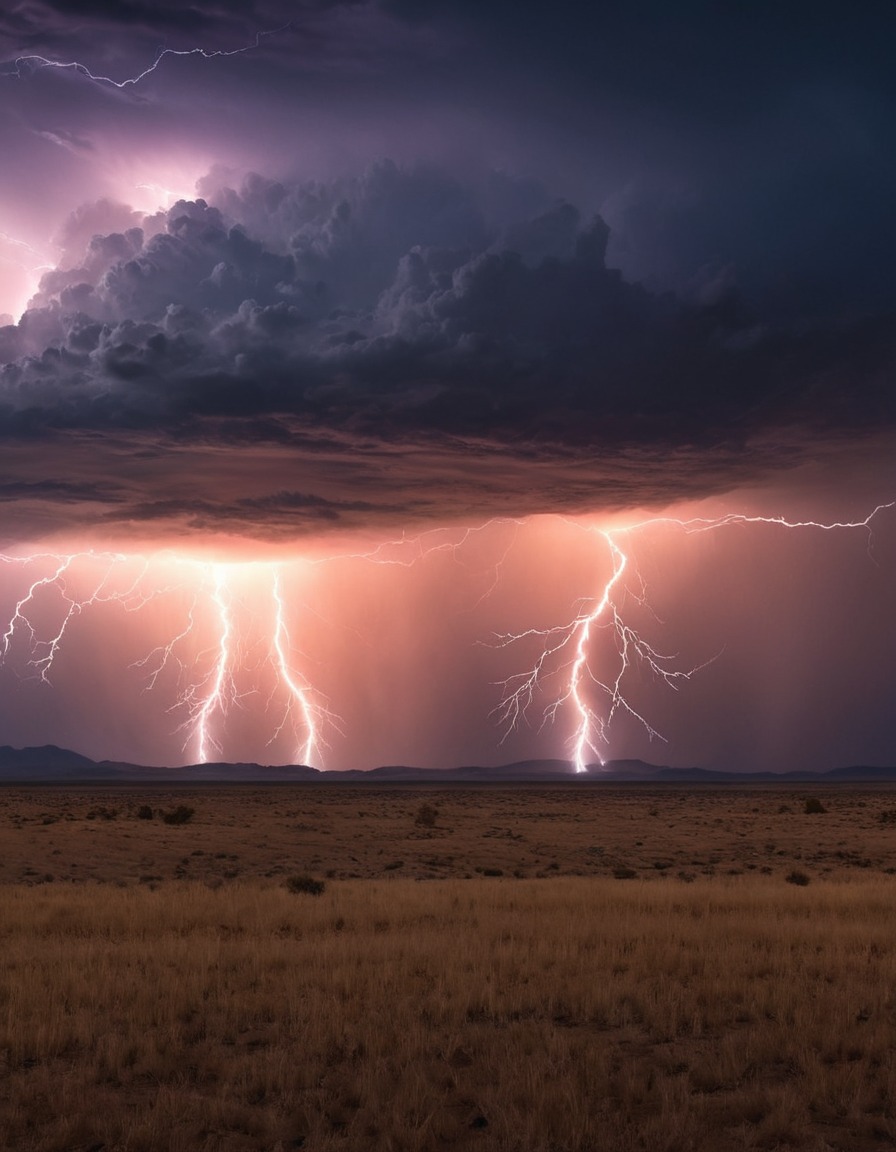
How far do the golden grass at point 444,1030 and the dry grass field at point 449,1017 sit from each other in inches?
1.1

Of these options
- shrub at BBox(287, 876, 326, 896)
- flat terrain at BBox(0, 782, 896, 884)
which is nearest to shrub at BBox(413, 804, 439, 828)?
flat terrain at BBox(0, 782, 896, 884)

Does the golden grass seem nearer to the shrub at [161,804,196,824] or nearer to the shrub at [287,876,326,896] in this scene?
the shrub at [287,876,326,896]

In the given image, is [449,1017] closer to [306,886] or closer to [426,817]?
[306,886]

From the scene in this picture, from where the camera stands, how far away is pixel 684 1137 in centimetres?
689

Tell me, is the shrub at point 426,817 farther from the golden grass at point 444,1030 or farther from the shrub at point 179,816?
the golden grass at point 444,1030

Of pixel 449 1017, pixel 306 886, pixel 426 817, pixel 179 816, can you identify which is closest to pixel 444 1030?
pixel 449 1017

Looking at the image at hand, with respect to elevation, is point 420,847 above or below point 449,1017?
below

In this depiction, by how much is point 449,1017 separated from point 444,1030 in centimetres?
60

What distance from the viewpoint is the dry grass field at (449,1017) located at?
7.20m

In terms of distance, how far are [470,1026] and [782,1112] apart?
3291 millimetres

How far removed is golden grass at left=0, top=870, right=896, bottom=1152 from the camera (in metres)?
7.16

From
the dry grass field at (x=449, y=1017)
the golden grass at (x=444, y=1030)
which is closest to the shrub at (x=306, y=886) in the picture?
the dry grass field at (x=449, y=1017)

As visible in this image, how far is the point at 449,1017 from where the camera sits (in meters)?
10.1

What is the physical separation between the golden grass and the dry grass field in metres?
0.03
